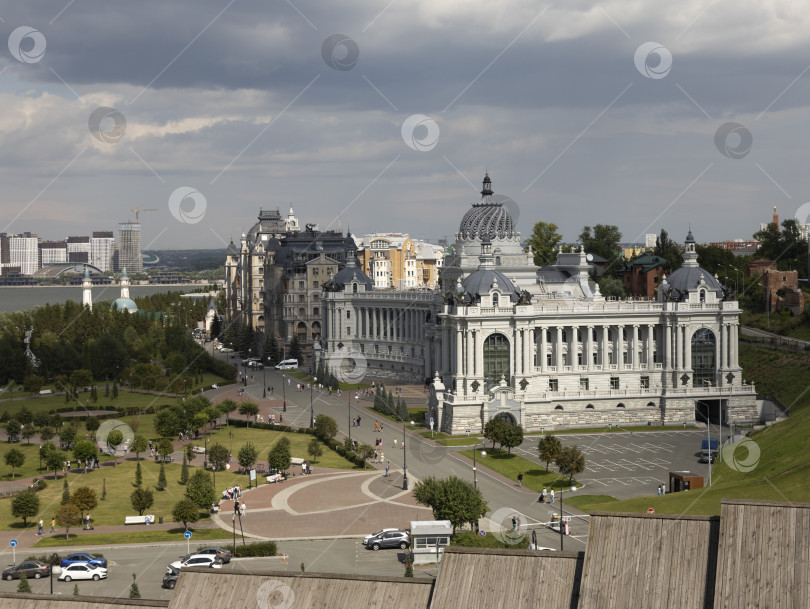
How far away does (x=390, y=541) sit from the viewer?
5481 centimetres

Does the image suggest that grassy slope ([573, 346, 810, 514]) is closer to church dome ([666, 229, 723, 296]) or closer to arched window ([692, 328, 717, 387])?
arched window ([692, 328, 717, 387])

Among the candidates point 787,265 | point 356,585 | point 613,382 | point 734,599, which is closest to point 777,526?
point 734,599

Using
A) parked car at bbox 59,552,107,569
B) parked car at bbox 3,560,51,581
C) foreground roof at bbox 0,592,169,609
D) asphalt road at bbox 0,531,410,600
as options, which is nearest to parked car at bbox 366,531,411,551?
asphalt road at bbox 0,531,410,600

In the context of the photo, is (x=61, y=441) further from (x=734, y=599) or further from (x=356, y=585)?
(x=734, y=599)

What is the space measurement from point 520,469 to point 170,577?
32.6 meters

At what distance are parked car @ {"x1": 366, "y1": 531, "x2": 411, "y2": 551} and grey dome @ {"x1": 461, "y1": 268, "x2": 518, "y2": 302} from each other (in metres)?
41.2

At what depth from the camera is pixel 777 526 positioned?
26797 mm

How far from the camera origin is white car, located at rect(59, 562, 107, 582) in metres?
49.7

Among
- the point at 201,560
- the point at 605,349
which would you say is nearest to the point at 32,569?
the point at 201,560

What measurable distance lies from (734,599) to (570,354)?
7328 cm

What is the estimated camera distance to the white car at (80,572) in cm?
4969

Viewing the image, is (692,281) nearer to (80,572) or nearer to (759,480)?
(759,480)

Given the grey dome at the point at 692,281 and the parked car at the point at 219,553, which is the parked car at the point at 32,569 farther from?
the grey dome at the point at 692,281

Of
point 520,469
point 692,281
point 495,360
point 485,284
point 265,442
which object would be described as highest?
point 692,281
